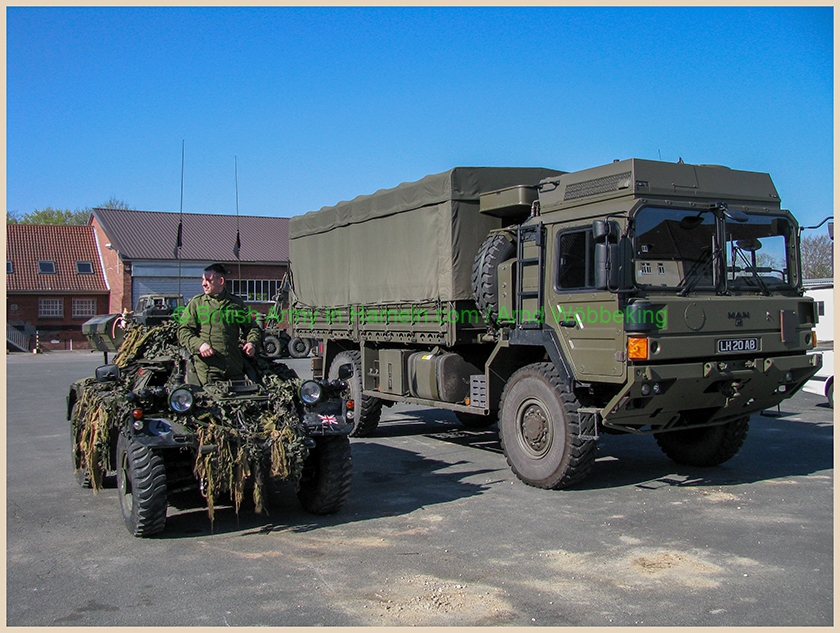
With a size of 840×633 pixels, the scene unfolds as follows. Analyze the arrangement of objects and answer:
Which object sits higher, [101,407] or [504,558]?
[101,407]

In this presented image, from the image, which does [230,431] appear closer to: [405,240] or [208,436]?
[208,436]

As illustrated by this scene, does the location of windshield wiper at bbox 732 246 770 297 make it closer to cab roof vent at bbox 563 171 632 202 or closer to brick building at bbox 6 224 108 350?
cab roof vent at bbox 563 171 632 202

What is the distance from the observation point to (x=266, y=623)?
4770 millimetres

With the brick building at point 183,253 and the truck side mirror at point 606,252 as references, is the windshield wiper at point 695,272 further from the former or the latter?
the brick building at point 183,253

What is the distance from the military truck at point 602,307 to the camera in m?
7.52

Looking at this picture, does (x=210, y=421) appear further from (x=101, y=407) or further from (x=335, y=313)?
(x=335, y=313)

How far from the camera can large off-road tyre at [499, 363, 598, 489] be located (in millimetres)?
7973

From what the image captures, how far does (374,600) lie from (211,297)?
3733mm

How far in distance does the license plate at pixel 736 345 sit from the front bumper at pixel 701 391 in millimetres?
127

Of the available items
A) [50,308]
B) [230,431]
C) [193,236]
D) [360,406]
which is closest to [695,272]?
[230,431]

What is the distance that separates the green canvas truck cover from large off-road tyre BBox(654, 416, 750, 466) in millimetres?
3060

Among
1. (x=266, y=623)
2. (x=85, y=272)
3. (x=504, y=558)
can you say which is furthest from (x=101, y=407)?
(x=85, y=272)

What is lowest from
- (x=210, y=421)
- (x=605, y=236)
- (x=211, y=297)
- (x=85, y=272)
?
(x=210, y=421)

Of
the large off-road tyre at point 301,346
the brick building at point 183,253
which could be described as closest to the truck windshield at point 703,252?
the large off-road tyre at point 301,346
